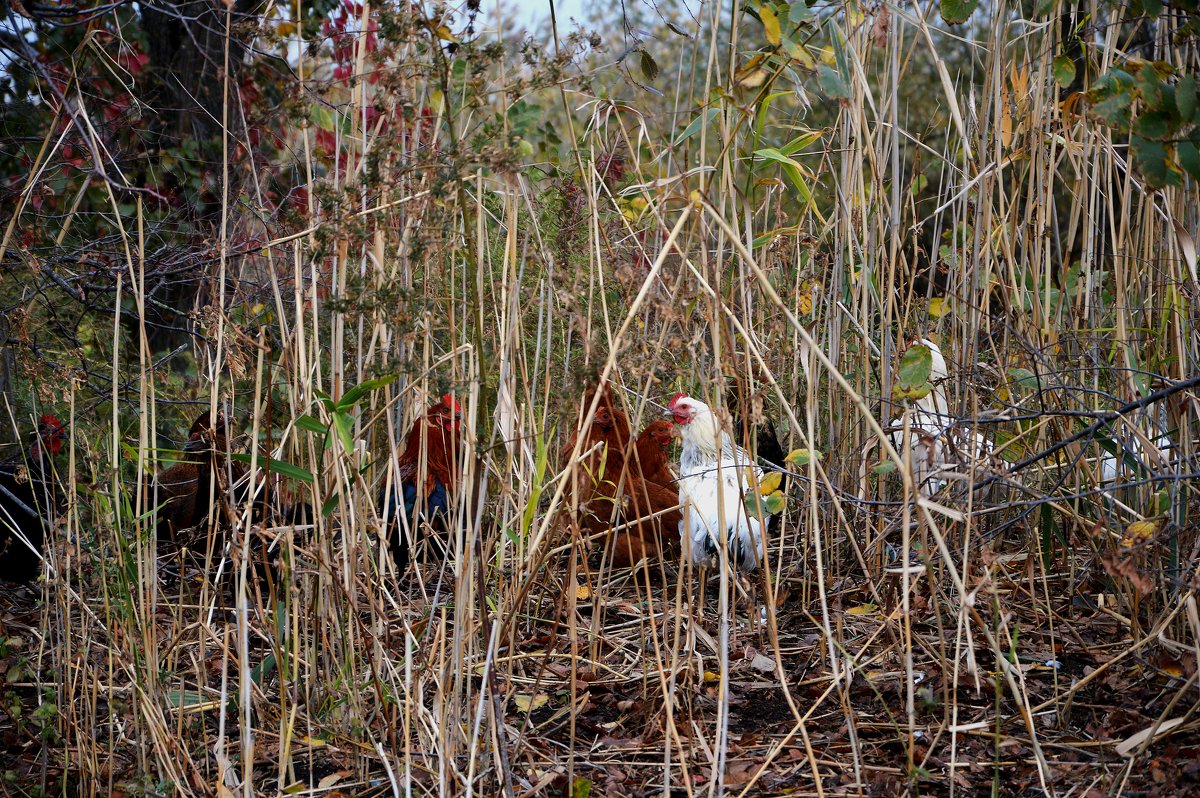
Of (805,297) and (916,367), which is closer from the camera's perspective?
(916,367)

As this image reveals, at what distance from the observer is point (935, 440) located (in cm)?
167

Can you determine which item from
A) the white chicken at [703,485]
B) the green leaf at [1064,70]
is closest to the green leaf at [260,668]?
the white chicken at [703,485]

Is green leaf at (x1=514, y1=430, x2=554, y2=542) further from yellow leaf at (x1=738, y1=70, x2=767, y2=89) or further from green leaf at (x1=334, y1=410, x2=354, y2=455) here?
yellow leaf at (x1=738, y1=70, x2=767, y2=89)

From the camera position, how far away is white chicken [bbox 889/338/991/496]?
1.70m

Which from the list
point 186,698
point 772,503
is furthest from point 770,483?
point 186,698

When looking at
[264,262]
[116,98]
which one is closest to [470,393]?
[264,262]

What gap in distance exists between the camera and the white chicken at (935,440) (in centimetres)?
170

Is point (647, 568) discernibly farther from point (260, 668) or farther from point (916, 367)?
point (260, 668)

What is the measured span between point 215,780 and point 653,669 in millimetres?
867

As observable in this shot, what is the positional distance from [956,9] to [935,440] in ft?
2.39

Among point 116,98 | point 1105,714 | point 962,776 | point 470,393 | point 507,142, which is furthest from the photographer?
point 116,98

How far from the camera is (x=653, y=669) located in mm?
2166

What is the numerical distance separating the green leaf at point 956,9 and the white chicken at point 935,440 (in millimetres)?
556

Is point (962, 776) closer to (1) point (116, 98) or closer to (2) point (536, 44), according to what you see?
(2) point (536, 44)
